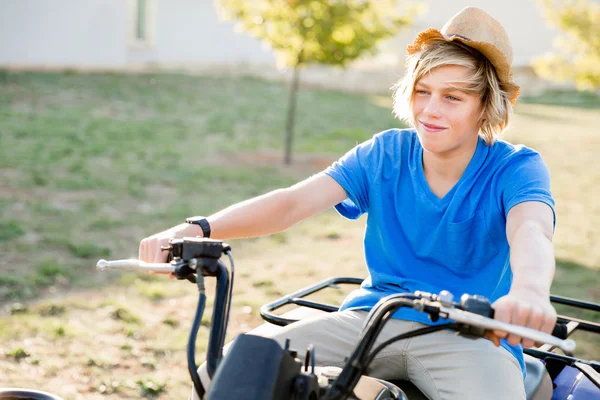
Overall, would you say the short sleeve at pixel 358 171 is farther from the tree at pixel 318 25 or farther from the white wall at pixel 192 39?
the white wall at pixel 192 39

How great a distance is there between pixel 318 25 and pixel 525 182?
855 cm

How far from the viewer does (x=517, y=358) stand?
7.58ft

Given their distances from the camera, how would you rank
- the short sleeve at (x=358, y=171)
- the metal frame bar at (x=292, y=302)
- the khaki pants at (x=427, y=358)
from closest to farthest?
the khaki pants at (x=427, y=358), the metal frame bar at (x=292, y=302), the short sleeve at (x=358, y=171)

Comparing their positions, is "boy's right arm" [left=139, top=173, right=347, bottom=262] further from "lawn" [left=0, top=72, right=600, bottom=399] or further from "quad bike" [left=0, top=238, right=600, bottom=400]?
"lawn" [left=0, top=72, right=600, bottom=399]

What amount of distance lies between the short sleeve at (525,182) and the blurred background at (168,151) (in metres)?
2.38

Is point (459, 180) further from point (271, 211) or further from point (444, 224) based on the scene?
point (271, 211)

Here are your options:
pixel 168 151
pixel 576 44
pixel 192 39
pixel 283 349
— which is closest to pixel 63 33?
pixel 192 39

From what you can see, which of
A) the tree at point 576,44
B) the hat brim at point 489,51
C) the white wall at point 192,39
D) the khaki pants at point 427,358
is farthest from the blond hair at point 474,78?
the white wall at point 192,39

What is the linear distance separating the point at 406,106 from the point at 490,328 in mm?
1265

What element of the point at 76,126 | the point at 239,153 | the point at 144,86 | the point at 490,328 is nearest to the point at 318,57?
the point at 239,153

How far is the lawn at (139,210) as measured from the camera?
14.9 feet

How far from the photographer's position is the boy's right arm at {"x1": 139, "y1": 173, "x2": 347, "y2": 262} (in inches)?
90.7

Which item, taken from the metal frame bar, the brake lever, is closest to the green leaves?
the metal frame bar

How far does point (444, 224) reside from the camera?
8.06 feet
